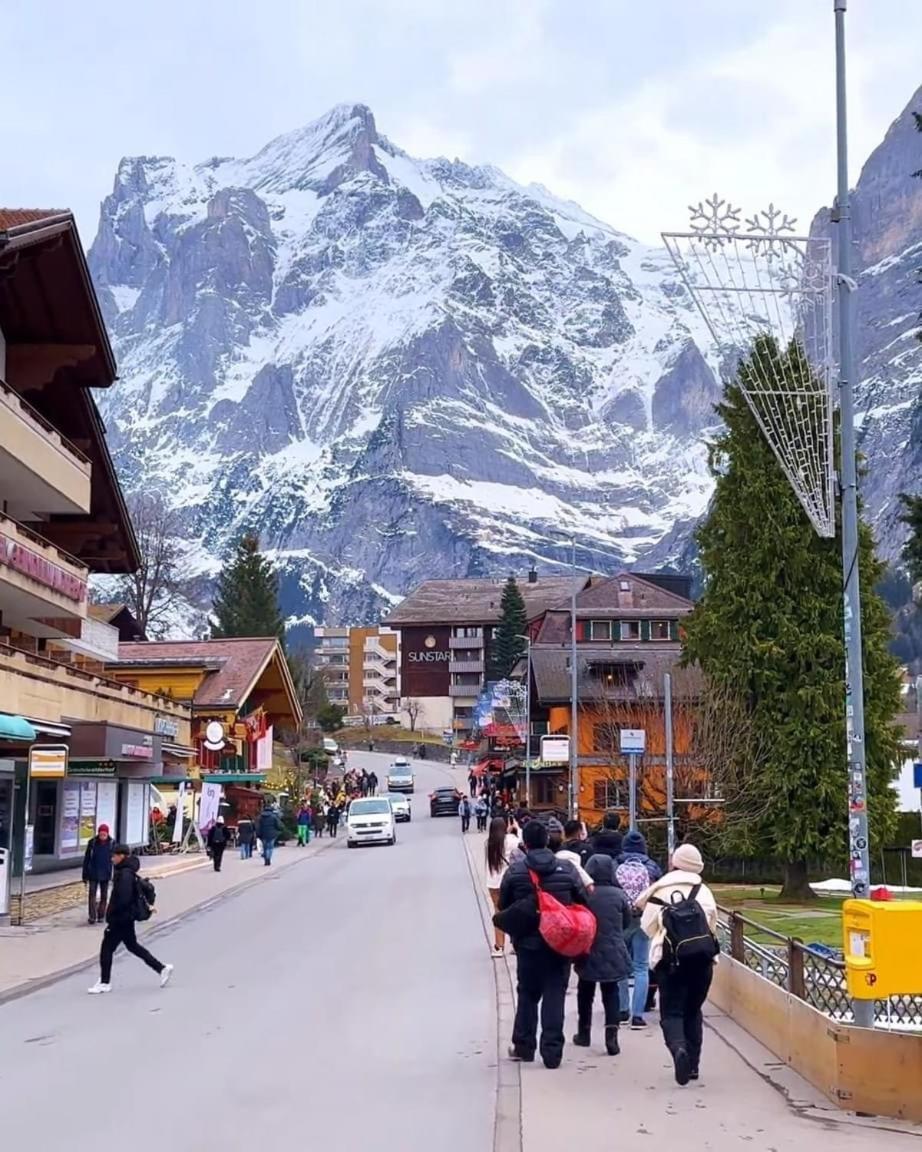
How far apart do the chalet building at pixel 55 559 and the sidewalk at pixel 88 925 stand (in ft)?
4.66

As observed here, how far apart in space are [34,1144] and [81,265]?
75.3 ft

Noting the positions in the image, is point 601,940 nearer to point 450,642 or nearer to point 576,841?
point 576,841

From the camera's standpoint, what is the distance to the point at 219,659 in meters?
58.2

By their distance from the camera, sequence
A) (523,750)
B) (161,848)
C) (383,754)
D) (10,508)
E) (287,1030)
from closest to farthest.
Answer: (287,1030), (10,508), (161,848), (523,750), (383,754)

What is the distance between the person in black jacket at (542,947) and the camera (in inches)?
420

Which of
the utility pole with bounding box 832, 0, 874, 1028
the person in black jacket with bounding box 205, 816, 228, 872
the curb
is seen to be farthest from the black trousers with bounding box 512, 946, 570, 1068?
the person in black jacket with bounding box 205, 816, 228, 872

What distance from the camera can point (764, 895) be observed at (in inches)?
1334

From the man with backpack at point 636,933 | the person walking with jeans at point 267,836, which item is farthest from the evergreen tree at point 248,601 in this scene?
the man with backpack at point 636,933

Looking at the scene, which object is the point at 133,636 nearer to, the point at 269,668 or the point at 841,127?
the point at 269,668

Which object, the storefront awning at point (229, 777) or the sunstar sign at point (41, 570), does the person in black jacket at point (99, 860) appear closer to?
the sunstar sign at point (41, 570)

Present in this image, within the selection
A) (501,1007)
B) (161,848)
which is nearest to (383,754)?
(161,848)

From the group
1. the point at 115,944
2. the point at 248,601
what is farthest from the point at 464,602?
the point at 115,944

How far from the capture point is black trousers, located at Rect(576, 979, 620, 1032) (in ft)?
37.2

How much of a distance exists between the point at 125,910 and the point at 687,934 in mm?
7554
